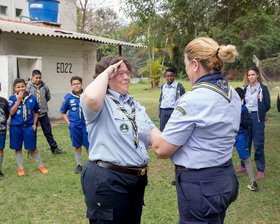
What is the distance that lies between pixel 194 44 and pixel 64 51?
1050cm

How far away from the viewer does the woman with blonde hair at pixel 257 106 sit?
5320 mm

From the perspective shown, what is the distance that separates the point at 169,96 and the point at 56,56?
670 centimetres

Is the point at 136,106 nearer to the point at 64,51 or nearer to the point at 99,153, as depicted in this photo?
the point at 99,153

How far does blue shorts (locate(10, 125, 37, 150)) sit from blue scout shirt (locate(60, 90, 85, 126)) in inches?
27.9

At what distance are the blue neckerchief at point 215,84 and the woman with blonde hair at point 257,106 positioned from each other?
11.2 feet

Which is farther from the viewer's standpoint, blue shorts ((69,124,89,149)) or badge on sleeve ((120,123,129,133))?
blue shorts ((69,124,89,149))

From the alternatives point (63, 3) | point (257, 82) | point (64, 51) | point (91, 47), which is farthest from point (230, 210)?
point (63, 3)

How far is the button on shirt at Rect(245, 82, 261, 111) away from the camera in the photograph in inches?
211

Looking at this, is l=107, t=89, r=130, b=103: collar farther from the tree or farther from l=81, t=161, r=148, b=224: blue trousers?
the tree

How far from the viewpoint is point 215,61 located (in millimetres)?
2131

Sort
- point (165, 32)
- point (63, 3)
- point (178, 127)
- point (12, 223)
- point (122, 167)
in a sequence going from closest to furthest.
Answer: point (178, 127) < point (122, 167) < point (12, 223) < point (165, 32) < point (63, 3)

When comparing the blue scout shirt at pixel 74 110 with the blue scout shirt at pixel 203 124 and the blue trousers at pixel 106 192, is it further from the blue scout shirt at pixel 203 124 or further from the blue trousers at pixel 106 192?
the blue scout shirt at pixel 203 124

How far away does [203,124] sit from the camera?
202cm

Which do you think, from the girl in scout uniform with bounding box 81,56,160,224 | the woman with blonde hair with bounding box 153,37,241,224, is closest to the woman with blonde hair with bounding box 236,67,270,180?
→ the woman with blonde hair with bounding box 153,37,241,224
